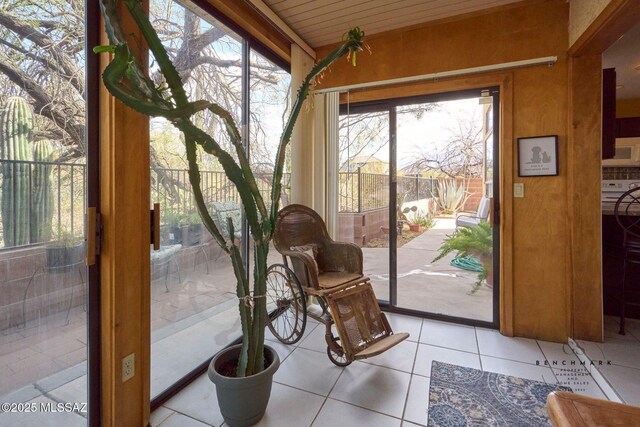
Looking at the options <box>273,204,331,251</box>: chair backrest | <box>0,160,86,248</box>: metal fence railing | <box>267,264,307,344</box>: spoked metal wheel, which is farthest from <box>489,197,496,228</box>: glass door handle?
<box>0,160,86,248</box>: metal fence railing

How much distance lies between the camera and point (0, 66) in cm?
101

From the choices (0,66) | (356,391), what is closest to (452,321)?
(356,391)

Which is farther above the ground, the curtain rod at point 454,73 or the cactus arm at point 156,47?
the curtain rod at point 454,73

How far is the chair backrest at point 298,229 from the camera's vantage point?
7.55 ft

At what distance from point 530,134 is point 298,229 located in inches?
80.2

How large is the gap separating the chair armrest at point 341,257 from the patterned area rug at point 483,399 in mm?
896

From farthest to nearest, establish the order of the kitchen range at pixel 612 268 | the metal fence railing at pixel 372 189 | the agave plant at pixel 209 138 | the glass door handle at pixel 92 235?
the metal fence railing at pixel 372 189 → the kitchen range at pixel 612 268 → the glass door handle at pixel 92 235 → the agave plant at pixel 209 138

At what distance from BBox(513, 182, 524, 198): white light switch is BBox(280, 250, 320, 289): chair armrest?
1.76 m

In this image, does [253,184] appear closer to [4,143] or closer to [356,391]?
[4,143]

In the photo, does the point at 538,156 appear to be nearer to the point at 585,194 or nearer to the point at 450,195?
the point at 585,194

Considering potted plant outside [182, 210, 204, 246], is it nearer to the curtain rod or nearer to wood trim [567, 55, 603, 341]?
the curtain rod

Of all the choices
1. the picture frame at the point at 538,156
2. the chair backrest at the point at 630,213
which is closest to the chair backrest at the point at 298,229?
the picture frame at the point at 538,156

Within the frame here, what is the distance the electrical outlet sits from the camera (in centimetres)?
135

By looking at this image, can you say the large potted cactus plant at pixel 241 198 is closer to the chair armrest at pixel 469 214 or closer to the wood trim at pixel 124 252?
the wood trim at pixel 124 252
